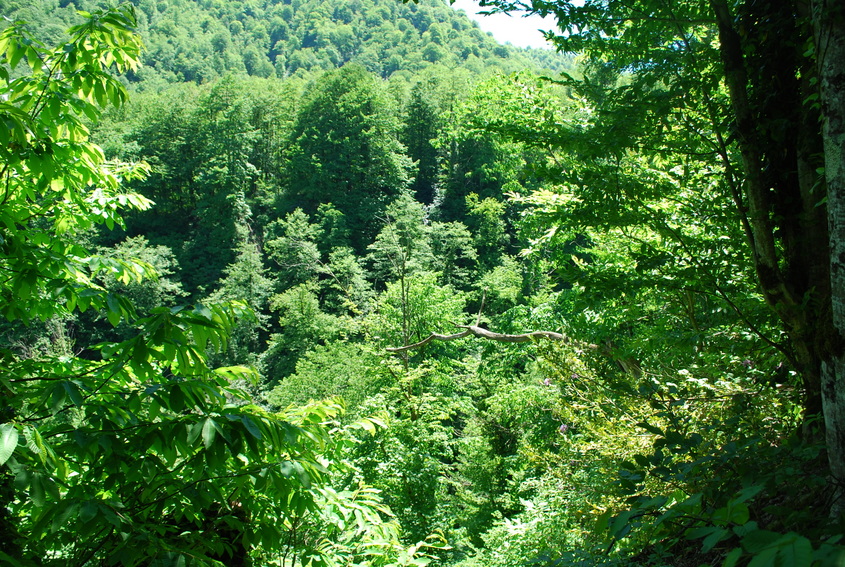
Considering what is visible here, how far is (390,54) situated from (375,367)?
8604cm

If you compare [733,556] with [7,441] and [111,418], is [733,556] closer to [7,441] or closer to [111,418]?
[7,441]

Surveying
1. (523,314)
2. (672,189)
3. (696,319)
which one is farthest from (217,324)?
(523,314)

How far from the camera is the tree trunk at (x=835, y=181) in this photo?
5.08 ft

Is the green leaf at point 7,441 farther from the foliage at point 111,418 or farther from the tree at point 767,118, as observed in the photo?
the tree at point 767,118

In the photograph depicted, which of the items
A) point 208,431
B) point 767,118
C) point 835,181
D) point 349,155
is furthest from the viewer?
point 349,155

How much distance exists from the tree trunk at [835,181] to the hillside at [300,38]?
73565mm

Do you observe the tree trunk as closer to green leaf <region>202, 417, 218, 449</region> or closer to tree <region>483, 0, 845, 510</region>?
tree <region>483, 0, 845, 510</region>

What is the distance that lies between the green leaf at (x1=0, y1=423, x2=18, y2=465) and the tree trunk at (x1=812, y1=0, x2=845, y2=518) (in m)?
2.25

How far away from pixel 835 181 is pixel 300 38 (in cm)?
11540

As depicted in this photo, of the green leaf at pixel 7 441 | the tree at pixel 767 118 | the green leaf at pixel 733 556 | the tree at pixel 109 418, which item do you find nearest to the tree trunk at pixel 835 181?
the tree at pixel 767 118

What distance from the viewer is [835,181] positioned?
1562mm

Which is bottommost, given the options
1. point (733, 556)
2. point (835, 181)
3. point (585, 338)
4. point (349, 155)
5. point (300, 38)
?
point (733, 556)

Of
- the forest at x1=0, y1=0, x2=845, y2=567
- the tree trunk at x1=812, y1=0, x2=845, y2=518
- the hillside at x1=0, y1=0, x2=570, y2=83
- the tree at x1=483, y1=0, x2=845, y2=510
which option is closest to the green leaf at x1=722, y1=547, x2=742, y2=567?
the forest at x1=0, y1=0, x2=845, y2=567

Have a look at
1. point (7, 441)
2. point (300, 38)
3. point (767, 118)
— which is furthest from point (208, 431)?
point (300, 38)
